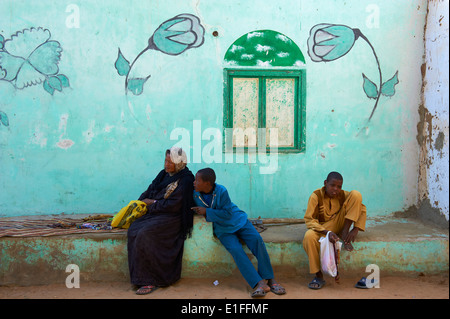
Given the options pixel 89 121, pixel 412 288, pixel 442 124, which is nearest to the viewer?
pixel 412 288

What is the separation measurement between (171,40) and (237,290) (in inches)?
124

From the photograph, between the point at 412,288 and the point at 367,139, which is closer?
the point at 412,288

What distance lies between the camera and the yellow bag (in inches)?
178

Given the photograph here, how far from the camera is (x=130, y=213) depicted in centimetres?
455

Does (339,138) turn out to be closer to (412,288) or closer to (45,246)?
(412,288)

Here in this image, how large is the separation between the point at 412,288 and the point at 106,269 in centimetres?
312

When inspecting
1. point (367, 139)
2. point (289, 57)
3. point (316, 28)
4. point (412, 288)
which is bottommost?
point (412, 288)

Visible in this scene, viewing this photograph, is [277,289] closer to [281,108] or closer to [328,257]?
[328,257]

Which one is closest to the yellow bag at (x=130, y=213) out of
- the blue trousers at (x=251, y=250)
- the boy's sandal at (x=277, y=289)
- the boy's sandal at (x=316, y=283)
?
the blue trousers at (x=251, y=250)

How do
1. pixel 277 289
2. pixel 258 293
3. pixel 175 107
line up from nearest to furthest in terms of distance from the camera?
pixel 258 293
pixel 277 289
pixel 175 107

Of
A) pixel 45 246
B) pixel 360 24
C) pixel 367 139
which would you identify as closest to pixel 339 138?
pixel 367 139

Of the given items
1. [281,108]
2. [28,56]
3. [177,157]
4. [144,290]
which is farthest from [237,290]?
[28,56]

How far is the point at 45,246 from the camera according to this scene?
14.7ft

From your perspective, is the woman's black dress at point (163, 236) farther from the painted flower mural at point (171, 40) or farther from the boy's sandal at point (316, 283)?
the painted flower mural at point (171, 40)
